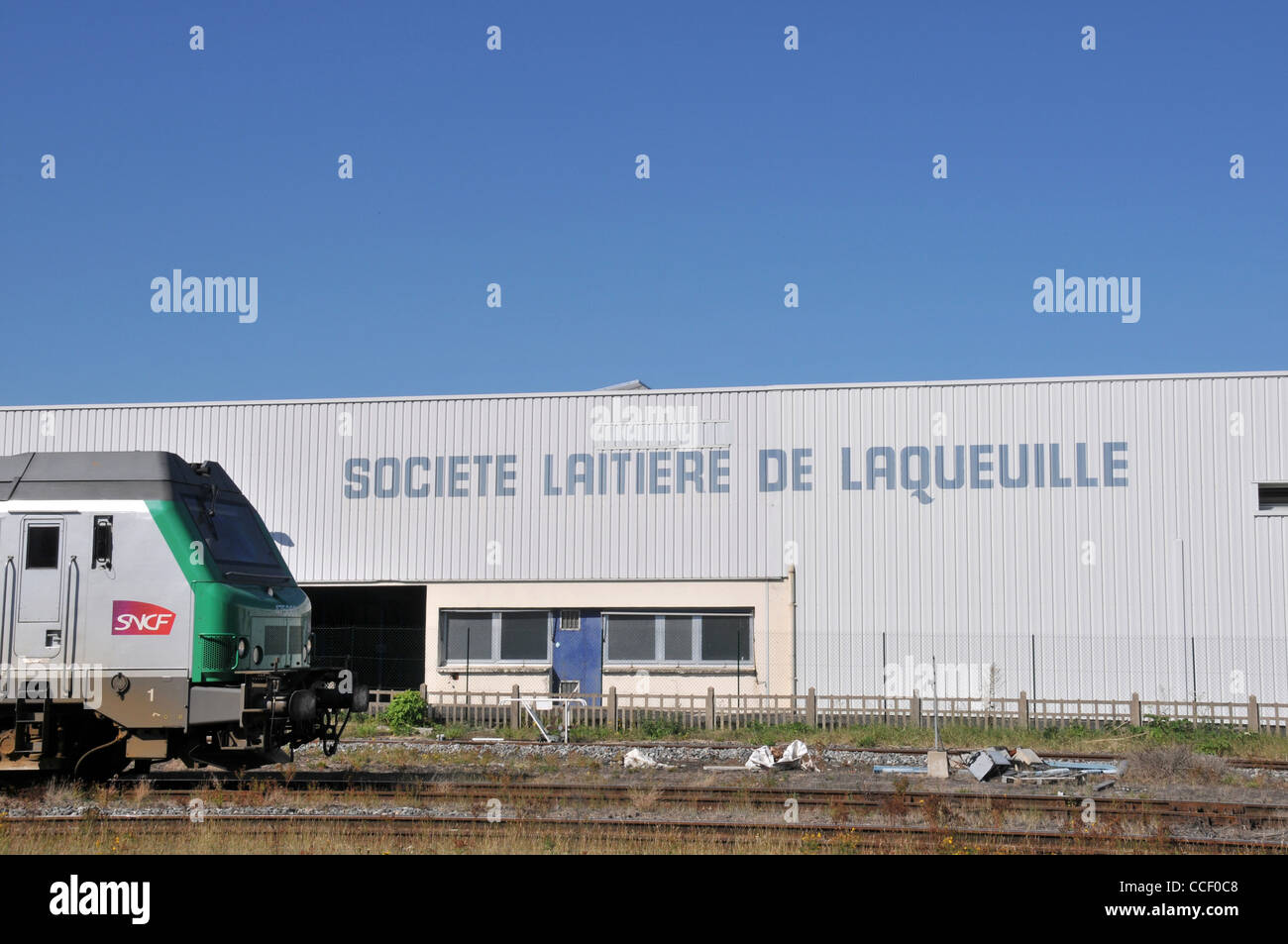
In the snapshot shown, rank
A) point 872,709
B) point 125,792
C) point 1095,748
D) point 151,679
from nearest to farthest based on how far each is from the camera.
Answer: point 151,679 → point 125,792 → point 1095,748 → point 872,709

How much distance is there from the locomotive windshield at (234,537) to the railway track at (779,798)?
2631mm

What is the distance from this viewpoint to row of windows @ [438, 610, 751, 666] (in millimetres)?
25969

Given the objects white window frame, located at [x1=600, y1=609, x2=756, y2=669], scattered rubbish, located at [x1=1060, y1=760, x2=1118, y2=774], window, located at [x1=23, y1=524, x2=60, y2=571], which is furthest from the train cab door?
white window frame, located at [x1=600, y1=609, x2=756, y2=669]

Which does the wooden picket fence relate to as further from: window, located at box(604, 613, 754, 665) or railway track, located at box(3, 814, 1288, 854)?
railway track, located at box(3, 814, 1288, 854)

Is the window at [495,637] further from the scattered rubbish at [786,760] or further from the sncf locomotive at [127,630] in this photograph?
the sncf locomotive at [127,630]

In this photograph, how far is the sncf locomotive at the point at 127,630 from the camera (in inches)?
465

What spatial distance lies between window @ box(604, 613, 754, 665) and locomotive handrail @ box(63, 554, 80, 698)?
15495 millimetres

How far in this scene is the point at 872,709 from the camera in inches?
942

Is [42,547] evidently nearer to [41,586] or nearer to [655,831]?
[41,586]

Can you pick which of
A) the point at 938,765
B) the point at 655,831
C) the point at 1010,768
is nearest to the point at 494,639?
the point at 938,765

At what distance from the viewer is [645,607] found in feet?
86.5
